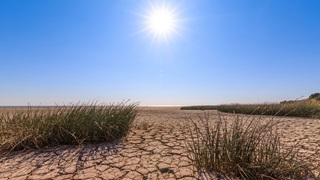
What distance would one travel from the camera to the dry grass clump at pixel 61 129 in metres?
3.29

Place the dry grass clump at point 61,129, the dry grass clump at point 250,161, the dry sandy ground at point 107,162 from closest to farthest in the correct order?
the dry grass clump at point 250,161 → the dry sandy ground at point 107,162 → the dry grass clump at point 61,129

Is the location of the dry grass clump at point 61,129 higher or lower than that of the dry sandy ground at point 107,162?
higher

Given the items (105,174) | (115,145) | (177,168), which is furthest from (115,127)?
(177,168)

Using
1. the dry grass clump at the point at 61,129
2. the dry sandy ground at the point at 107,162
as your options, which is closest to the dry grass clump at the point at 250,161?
the dry sandy ground at the point at 107,162

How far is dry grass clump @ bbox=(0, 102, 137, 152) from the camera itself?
3.29 meters

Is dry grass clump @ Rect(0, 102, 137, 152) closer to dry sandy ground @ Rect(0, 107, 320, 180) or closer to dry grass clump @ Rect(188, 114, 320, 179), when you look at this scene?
dry sandy ground @ Rect(0, 107, 320, 180)

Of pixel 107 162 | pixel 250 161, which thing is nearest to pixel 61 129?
pixel 107 162

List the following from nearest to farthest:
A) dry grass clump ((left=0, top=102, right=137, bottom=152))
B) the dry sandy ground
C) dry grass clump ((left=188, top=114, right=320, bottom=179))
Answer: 1. dry grass clump ((left=188, top=114, right=320, bottom=179))
2. the dry sandy ground
3. dry grass clump ((left=0, top=102, right=137, bottom=152))

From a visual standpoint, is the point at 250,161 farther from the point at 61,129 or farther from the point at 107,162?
the point at 61,129

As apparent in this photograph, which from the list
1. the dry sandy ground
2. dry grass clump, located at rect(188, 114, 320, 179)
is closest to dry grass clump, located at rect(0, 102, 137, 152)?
the dry sandy ground

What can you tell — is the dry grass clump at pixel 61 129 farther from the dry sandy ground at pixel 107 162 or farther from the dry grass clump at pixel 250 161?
the dry grass clump at pixel 250 161

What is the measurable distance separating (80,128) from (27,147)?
882 mm

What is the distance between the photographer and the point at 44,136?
3369mm

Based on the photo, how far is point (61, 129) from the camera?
11.7 feet
